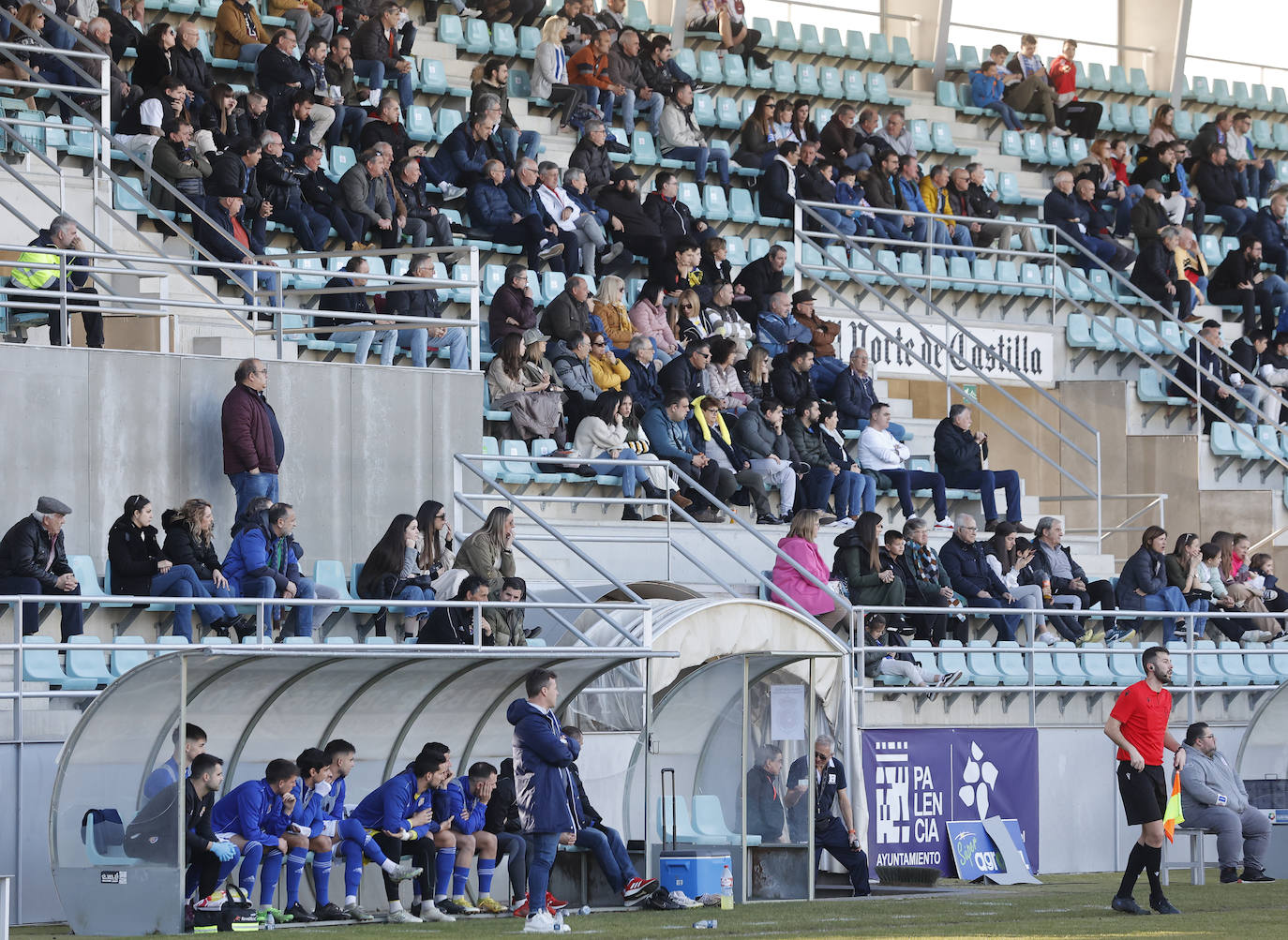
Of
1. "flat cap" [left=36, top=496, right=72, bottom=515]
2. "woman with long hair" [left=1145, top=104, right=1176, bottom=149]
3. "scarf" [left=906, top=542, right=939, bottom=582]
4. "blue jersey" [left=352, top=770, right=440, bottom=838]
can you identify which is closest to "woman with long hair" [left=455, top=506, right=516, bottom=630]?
"blue jersey" [left=352, top=770, right=440, bottom=838]

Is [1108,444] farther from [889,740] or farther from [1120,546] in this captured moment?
[889,740]

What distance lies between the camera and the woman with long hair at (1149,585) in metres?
21.2

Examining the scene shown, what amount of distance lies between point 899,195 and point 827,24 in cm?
575

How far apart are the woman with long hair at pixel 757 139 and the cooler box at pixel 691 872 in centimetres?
1252

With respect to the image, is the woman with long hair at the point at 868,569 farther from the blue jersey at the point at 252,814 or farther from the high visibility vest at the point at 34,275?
the high visibility vest at the point at 34,275

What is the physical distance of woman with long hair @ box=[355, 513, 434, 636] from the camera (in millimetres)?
16766

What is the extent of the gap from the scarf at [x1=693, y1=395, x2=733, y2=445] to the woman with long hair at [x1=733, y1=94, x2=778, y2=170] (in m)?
5.98

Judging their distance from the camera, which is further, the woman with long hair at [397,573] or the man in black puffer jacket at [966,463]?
the man in black puffer jacket at [966,463]

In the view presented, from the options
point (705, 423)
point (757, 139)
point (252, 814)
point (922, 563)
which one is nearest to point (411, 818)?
point (252, 814)

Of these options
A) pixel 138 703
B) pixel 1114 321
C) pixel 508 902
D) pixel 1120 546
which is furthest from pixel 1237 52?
pixel 138 703

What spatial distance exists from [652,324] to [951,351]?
391 centimetres

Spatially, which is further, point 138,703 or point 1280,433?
point 1280,433

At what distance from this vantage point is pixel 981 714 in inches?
753

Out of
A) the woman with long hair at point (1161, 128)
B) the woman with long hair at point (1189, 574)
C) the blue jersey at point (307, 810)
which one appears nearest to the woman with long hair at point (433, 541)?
the blue jersey at point (307, 810)
